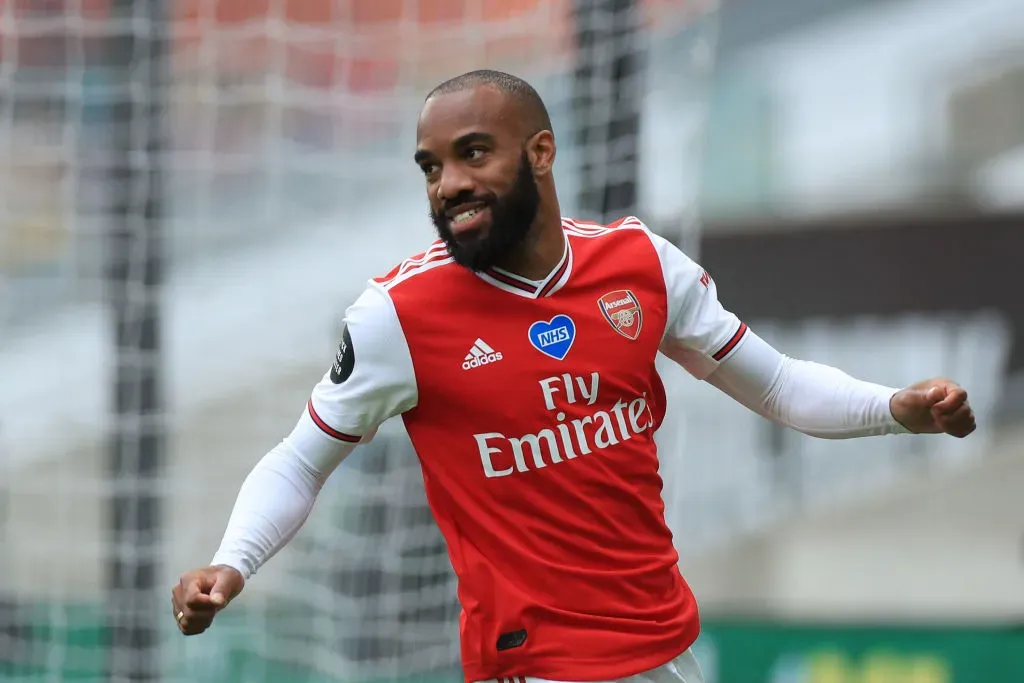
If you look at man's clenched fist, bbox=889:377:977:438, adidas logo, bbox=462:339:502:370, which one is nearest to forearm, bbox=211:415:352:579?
adidas logo, bbox=462:339:502:370

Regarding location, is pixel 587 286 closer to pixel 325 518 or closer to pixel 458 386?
pixel 458 386

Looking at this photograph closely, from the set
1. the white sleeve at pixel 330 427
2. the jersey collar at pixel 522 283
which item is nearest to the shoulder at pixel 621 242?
the jersey collar at pixel 522 283

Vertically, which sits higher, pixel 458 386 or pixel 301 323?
pixel 301 323

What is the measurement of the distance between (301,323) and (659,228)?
2490 millimetres

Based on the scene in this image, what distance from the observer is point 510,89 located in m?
2.47

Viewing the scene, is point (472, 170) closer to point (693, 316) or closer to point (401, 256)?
point (693, 316)

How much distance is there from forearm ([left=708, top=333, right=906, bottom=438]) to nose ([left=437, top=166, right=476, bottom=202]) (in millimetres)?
669

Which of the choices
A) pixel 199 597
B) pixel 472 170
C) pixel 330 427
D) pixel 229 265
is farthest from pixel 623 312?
pixel 229 265

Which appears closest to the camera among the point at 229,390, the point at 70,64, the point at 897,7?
the point at 70,64

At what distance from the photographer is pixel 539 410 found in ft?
8.02

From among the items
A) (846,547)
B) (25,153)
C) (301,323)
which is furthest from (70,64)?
(846,547)

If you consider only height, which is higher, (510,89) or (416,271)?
(510,89)

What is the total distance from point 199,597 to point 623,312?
2.94 feet

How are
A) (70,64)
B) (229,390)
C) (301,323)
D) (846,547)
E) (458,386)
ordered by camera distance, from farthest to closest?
(846,547)
(229,390)
(301,323)
(70,64)
(458,386)
